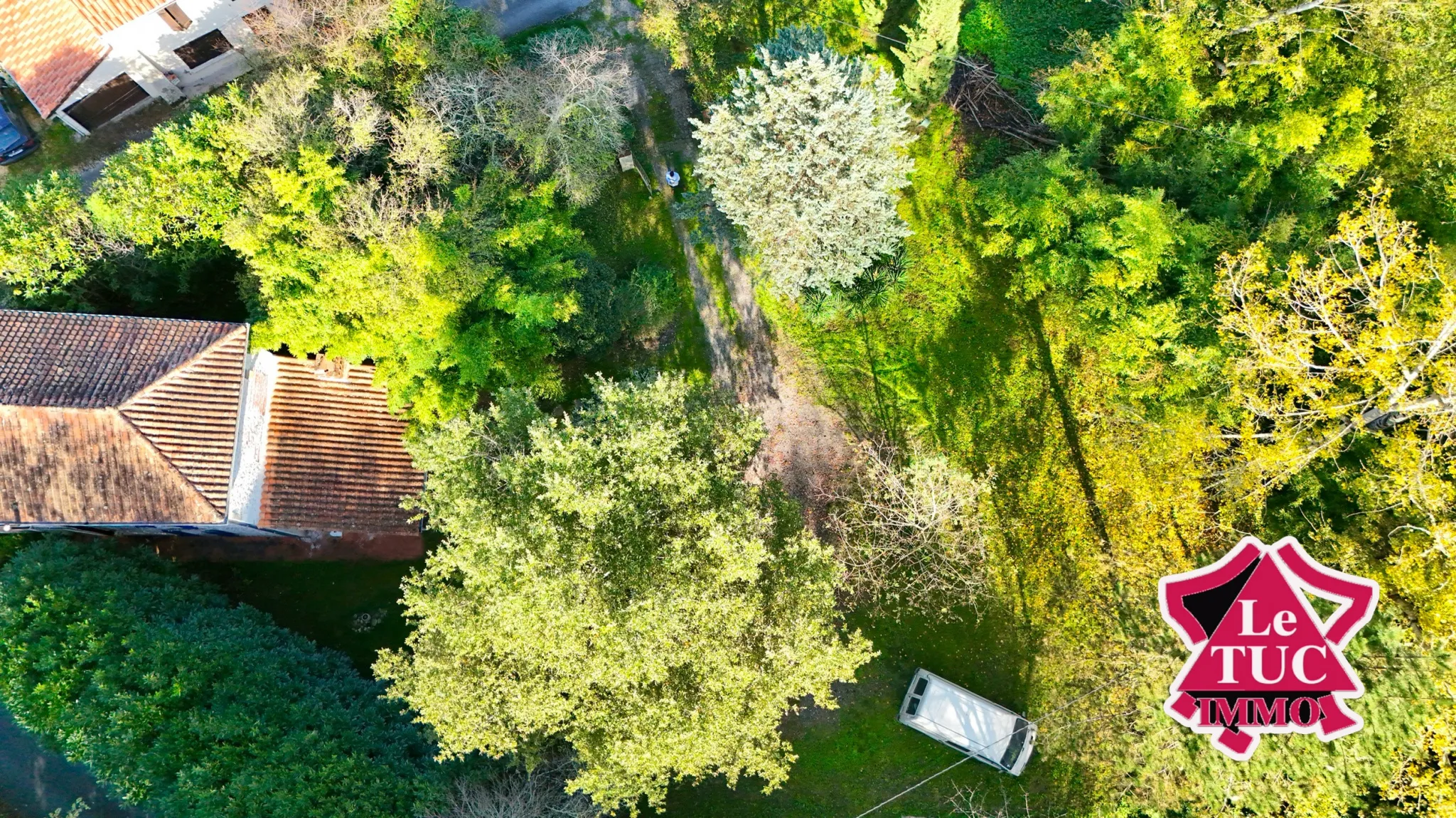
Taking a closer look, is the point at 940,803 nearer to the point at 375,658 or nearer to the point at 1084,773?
the point at 1084,773

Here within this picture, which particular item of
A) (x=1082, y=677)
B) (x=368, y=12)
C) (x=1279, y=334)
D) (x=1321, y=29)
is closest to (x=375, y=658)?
(x=368, y=12)

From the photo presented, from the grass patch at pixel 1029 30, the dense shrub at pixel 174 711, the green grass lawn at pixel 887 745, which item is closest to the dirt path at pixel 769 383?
the green grass lawn at pixel 887 745

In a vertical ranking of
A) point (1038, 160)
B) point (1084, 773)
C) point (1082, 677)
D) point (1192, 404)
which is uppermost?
point (1038, 160)

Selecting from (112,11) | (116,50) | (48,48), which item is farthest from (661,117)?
(48,48)

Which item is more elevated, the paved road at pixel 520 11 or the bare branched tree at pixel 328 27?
the paved road at pixel 520 11

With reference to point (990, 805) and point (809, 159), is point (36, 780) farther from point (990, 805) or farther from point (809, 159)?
point (809, 159)

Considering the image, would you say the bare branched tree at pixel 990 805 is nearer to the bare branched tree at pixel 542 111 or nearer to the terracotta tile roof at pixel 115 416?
the bare branched tree at pixel 542 111
